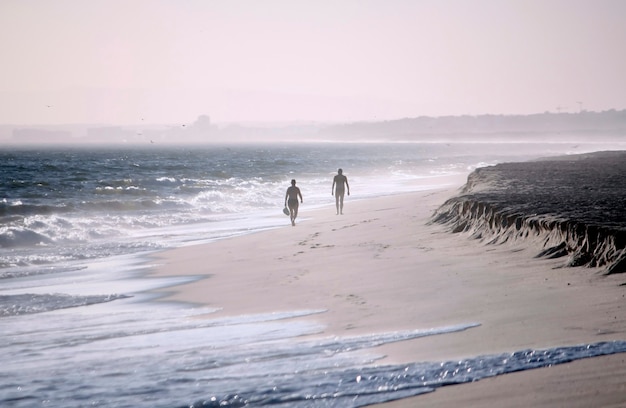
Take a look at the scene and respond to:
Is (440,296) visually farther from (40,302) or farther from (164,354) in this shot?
(40,302)

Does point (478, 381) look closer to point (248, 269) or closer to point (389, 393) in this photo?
point (389, 393)

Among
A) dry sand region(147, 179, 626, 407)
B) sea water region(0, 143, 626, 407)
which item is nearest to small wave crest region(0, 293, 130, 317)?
sea water region(0, 143, 626, 407)

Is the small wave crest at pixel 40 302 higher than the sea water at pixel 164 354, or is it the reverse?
the sea water at pixel 164 354

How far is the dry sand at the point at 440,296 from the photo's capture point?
556 centimetres

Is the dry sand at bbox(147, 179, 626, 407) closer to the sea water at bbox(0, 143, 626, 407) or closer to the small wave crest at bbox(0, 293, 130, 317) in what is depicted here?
the sea water at bbox(0, 143, 626, 407)

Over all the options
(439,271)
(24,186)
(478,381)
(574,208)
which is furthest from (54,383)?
(24,186)

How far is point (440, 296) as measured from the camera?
363 inches

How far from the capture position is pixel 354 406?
18.3 ft

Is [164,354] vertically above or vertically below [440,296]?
below

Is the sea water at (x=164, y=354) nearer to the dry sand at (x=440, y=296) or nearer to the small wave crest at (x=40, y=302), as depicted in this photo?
the small wave crest at (x=40, y=302)

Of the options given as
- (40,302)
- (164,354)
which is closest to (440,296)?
(164,354)

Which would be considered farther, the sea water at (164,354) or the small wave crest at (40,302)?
the small wave crest at (40,302)

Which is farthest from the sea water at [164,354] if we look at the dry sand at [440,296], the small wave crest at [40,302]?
the dry sand at [440,296]

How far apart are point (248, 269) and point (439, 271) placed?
4302 mm
